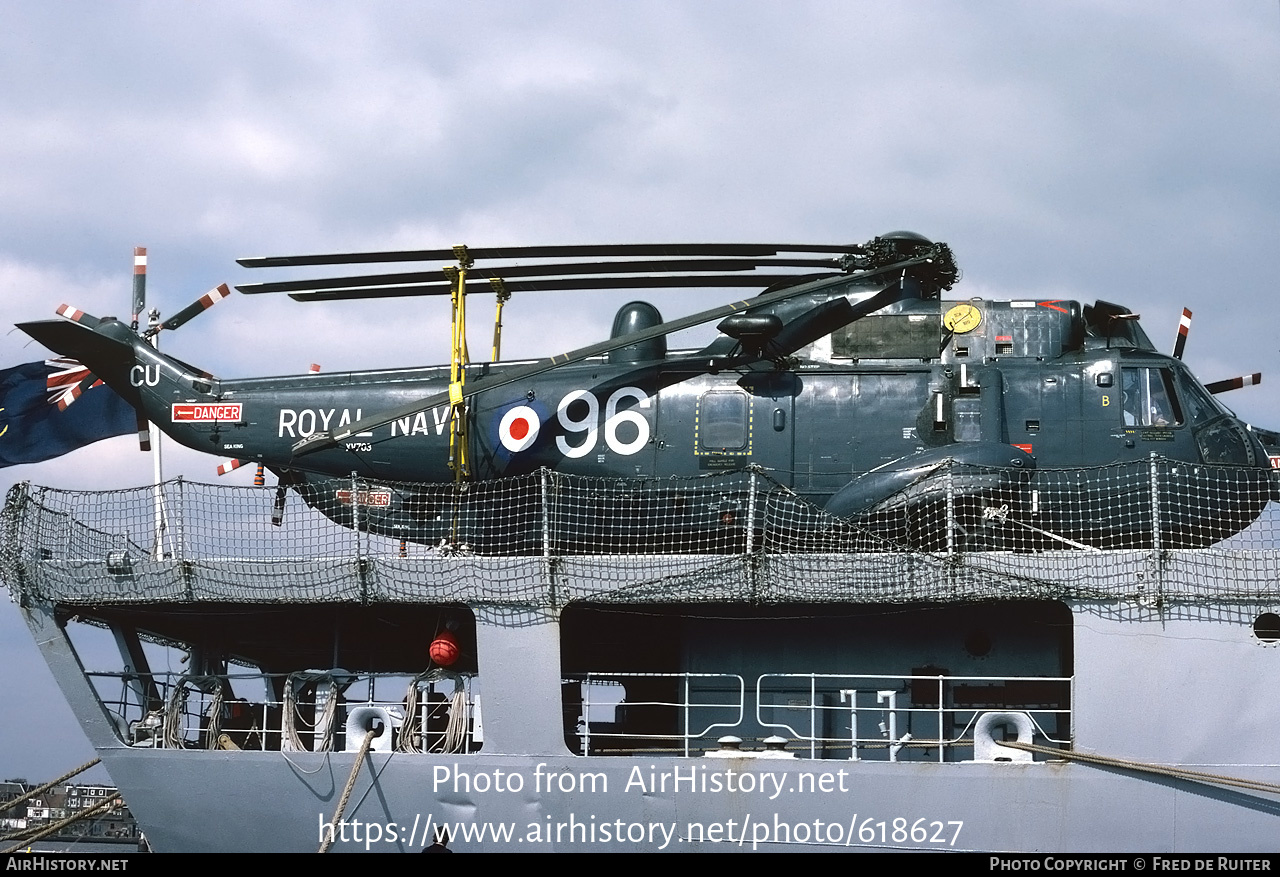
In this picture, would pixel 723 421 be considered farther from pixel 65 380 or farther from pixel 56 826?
pixel 65 380

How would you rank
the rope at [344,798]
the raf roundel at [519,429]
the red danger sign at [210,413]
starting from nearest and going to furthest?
1. the rope at [344,798]
2. the raf roundel at [519,429]
3. the red danger sign at [210,413]

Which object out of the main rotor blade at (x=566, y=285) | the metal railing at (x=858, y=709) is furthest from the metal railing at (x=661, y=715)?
the main rotor blade at (x=566, y=285)

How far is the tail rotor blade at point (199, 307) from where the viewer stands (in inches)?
699

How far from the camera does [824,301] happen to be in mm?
16062

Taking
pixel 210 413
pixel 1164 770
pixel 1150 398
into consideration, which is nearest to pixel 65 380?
pixel 210 413

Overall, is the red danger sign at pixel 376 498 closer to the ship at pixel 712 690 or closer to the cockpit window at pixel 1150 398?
the ship at pixel 712 690

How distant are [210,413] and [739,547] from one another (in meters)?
6.67

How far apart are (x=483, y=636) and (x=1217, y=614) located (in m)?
7.03

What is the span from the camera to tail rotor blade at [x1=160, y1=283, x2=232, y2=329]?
58.3 ft

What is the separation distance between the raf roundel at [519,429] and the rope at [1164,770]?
651 cm

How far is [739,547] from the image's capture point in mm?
14898
